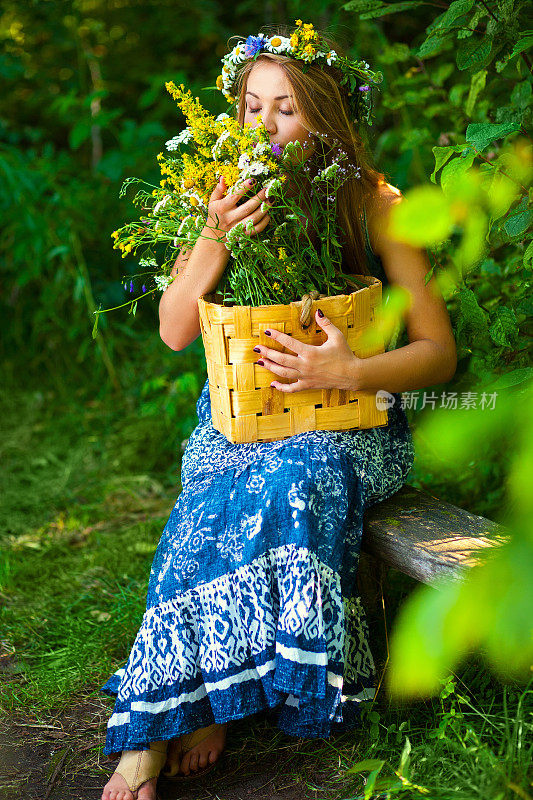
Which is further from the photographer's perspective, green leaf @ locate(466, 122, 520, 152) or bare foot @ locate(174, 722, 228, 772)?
bare foot @ locate(174, 722, 228, 772)

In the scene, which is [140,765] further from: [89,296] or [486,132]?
[89,296]

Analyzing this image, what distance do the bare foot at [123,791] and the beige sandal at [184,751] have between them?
89mm

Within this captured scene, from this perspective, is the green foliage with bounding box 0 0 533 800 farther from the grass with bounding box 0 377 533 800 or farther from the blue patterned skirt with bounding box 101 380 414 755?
the blue patterned skirt with bounding box 101 380 414 755

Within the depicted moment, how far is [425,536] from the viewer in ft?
5.11

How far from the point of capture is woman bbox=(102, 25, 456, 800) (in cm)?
148

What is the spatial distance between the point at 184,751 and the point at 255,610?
1.19ft

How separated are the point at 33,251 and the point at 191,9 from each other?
6.95 ft

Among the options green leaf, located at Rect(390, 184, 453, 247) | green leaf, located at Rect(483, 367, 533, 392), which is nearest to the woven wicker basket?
green leaf, located at Rect(483, 367, 533, 392)

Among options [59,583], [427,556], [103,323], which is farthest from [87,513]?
[427,556]

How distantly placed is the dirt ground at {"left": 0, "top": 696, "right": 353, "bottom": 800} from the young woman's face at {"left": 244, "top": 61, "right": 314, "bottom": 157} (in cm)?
124

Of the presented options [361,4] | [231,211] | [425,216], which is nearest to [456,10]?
[361,4]

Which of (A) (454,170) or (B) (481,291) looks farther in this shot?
(B) (481,291)

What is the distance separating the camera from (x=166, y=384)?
10.8 feet

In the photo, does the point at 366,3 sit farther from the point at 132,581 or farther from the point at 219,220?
the point at 132,581
